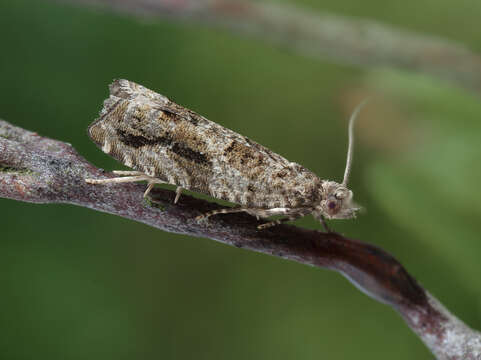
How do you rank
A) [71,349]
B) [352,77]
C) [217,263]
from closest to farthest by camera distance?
[71,349]
[217,263]
[352,77]

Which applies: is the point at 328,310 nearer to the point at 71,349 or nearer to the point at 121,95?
the point at 71,349

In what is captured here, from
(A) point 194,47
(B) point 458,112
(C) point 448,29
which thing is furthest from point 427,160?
(A) point 194,47

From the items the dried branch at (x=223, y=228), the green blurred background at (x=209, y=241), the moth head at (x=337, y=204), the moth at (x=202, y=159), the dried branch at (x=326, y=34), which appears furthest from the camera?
the green blurred background at (x=209, y=241)

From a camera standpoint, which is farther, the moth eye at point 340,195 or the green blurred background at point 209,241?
the green blurred background at point 209,241

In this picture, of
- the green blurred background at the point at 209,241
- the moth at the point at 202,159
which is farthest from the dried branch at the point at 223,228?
the green blurred background at the point at 209,241

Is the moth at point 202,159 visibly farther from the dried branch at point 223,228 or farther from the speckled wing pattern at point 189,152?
the dried branch at point 223,228

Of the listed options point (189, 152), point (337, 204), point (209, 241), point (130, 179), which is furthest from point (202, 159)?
point (209, 241)
